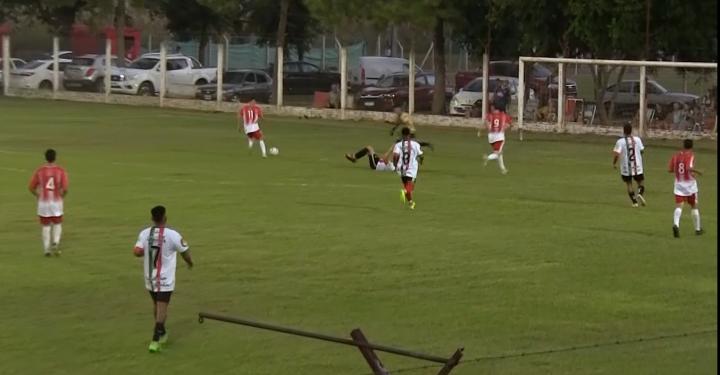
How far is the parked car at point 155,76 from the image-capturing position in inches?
2339

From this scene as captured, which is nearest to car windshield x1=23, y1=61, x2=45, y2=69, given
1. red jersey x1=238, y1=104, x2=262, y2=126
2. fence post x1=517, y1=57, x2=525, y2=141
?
fence post x1=517, y1=57, x2=525, y2=141

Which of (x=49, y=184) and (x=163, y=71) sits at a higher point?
(x=163, y=71)

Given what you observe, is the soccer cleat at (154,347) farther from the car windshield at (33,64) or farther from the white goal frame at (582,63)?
the car windshield at (33,64)

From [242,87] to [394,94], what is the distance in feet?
27.7

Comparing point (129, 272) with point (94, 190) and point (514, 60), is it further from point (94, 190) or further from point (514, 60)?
point (514, 60)

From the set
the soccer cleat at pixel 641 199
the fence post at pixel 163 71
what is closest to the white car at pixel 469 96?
the fence post at pixel 163 71

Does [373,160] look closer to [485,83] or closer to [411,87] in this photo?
[485,83]

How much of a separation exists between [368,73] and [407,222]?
35789mm

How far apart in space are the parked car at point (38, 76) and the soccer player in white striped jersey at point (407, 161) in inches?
1588

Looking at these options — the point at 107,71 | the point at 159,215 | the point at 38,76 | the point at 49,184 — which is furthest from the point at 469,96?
the point at 159,215

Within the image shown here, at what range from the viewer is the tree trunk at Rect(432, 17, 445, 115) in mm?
50625

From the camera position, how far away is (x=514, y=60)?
163 ft

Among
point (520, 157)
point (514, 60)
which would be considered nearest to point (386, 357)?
point (520, 157)

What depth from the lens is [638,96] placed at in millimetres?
44312
